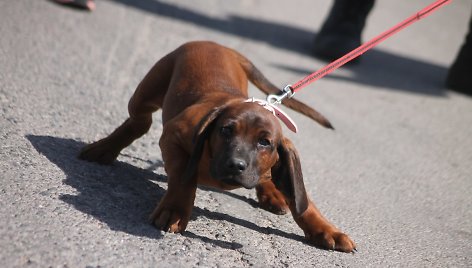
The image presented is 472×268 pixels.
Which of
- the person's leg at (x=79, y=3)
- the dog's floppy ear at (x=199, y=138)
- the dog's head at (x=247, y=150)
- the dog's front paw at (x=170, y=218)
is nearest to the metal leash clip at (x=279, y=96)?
the dog's head at (x=247, y=150)

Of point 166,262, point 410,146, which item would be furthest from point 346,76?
point 166,262

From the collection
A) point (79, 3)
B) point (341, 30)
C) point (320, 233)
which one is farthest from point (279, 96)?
point (341, 30)

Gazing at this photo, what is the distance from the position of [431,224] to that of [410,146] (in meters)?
1.66

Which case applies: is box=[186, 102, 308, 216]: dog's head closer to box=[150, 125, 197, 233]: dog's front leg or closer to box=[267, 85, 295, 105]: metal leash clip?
box=[150, 125, 197, 233]: dog's front leg

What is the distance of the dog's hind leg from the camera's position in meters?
4.17

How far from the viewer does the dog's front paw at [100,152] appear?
13.6 ft

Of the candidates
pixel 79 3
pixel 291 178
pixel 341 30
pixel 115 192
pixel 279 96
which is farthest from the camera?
pixel 341 30

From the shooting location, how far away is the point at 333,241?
3699 mm

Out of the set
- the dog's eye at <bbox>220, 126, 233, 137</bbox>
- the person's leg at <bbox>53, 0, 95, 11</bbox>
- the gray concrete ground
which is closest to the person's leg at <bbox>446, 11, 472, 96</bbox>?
the gray concrete ground

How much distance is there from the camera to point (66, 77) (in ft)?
18.6

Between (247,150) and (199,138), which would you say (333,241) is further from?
(199,138)

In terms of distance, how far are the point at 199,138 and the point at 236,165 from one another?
0.95ft

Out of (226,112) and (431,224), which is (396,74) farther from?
(226,112)

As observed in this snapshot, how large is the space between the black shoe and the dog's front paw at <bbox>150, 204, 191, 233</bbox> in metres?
5.06
